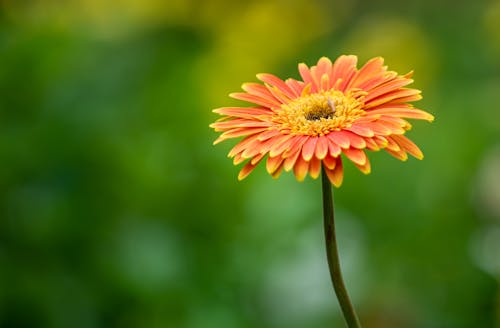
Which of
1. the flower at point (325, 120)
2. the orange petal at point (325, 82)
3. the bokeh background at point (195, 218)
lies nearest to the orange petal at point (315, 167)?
the flower at point (325, 120)

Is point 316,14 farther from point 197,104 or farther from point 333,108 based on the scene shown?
point 333,108

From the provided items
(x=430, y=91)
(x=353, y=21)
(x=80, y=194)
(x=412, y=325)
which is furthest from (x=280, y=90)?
(x=353, y=21)

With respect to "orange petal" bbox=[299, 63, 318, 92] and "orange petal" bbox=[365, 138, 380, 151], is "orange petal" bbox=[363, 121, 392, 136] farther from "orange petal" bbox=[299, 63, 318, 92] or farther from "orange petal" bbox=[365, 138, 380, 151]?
"orange petal" bbox=[299, 63, 318, 92]

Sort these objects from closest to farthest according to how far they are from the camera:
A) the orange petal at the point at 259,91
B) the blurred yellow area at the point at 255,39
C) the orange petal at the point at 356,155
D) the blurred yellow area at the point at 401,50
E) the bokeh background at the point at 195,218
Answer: the orange petal at the point at 356,155, the orange petal at the point at 259,91, the bokeh background at the point at 195,218, the blurred yellow area at the point at 255,39, the blurred yellow area at the point at 401,50

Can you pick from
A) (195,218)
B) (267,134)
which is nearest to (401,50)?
(195,218)

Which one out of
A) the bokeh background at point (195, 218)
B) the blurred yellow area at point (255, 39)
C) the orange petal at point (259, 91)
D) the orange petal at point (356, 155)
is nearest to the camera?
the orange petal at point (356, 155)

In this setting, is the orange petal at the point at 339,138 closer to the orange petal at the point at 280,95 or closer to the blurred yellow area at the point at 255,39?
the orange petal at the point at 280,95
